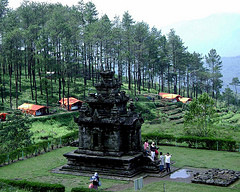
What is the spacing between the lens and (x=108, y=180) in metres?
24.7

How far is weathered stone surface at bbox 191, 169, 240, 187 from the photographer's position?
22781 mm

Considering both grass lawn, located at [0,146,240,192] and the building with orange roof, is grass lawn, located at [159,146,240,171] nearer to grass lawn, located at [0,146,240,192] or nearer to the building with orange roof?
grass lawn, located at [0,146,240,192]

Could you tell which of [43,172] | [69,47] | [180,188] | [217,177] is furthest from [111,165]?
[69,47]

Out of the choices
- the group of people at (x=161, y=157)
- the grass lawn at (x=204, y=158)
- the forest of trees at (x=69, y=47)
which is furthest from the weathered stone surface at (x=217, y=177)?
the forest of trees at (x=69, y=47)

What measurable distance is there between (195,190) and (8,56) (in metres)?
40.8

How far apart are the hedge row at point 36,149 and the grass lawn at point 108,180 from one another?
2.60ft

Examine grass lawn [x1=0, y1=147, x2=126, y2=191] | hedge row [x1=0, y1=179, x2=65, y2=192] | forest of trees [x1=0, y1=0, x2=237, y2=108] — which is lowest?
grass lawn [x1=0, y1=147, x2=126, y2=191]

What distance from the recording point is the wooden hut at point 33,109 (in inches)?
2028

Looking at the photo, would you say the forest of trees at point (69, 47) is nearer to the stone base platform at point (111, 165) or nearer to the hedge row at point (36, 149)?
the hedge row at point (36, 149)

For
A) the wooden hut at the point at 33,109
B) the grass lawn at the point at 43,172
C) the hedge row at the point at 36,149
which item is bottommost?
the grass lawn at the point at 43,172

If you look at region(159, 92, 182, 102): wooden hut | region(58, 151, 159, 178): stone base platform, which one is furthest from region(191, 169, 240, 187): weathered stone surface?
region(159, 92, 182, 102): wooden hut

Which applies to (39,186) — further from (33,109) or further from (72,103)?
(72,103)

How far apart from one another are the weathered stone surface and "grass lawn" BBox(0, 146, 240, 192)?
2.72 ft

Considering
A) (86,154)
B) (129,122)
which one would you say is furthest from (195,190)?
(86,154)
